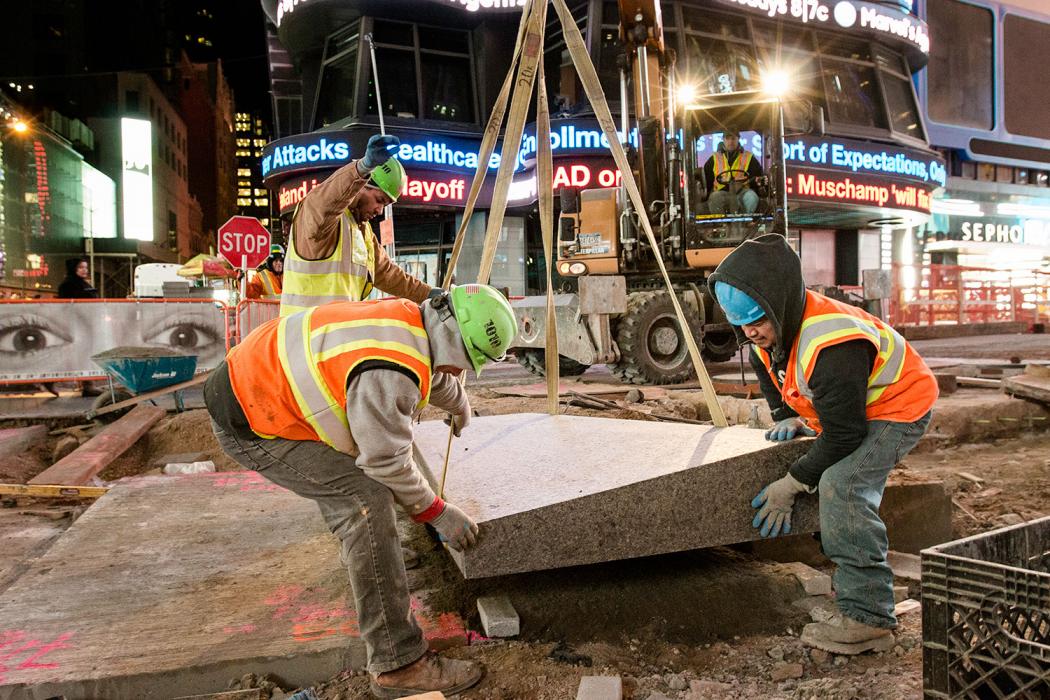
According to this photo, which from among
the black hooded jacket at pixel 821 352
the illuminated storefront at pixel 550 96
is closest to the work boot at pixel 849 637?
the black hooded jacket at pixel 821 352

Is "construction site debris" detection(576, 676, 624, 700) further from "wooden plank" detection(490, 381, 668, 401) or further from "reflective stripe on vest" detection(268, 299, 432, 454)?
"wooden plank" detection(490, 381, 668, 401)

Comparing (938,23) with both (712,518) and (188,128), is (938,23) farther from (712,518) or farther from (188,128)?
(188,128)

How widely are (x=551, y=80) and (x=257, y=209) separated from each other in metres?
134

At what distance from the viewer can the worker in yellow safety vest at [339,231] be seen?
3.72 m

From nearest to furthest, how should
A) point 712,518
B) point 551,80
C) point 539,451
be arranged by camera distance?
point 712,518 < point 539,451 < point 551,80

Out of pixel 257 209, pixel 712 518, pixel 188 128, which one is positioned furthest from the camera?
pixel 257 209

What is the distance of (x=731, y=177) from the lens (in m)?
9.27

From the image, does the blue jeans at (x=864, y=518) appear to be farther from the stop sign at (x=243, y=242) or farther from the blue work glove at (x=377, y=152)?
the stop sign at (x=243, y=242)

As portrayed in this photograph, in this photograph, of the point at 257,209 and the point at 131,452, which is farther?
the point at 257,209

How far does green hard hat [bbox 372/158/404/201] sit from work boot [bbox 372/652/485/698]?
2.30m

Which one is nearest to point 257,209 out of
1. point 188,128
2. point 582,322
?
point 188,128

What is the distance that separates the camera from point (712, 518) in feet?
10.6

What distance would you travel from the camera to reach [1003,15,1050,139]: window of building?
84.9ft

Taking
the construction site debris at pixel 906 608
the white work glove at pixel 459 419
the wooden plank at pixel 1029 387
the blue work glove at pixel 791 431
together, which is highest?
the white work glove at pixel 459 419
